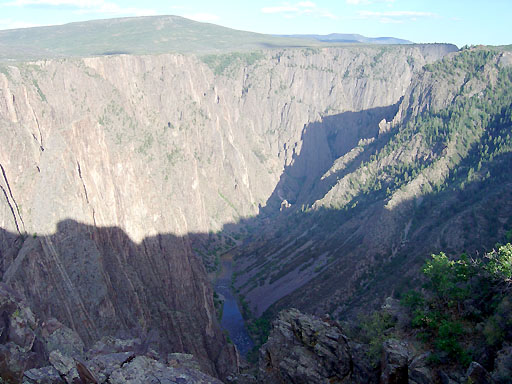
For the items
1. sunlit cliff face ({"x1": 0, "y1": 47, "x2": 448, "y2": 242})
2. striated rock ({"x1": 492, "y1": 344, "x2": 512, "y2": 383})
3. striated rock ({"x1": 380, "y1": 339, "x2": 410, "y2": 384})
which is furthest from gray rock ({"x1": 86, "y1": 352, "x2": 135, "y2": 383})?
sunlit cliff face ({"x1": 0, "y1": 47, "x2": 448, "y2": 242})

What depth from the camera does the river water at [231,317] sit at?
234ft

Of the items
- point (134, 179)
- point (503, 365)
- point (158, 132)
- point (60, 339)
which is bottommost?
point (60, 339)

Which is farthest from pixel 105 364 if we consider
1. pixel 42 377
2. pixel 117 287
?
pixel 117 287

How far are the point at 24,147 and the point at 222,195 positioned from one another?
Result: 89.1 metres

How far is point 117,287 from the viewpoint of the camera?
48406mm

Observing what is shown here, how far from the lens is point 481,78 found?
10488 centimetres

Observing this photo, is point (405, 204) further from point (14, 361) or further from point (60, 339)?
point (14, 361)

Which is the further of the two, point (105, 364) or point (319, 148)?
point (319, 148)

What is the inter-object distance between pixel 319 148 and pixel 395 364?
151206mm

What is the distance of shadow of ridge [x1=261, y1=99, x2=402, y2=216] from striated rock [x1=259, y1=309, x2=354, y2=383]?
11354cm

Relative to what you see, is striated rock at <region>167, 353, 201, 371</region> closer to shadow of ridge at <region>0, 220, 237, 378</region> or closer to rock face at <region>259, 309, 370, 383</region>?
rock face at <region>259, 309, 370, 383</region>

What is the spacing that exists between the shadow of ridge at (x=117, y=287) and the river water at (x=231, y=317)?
11.2 m

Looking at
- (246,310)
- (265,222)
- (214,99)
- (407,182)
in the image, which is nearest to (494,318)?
(246,310)

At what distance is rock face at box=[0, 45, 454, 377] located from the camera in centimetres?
4453
